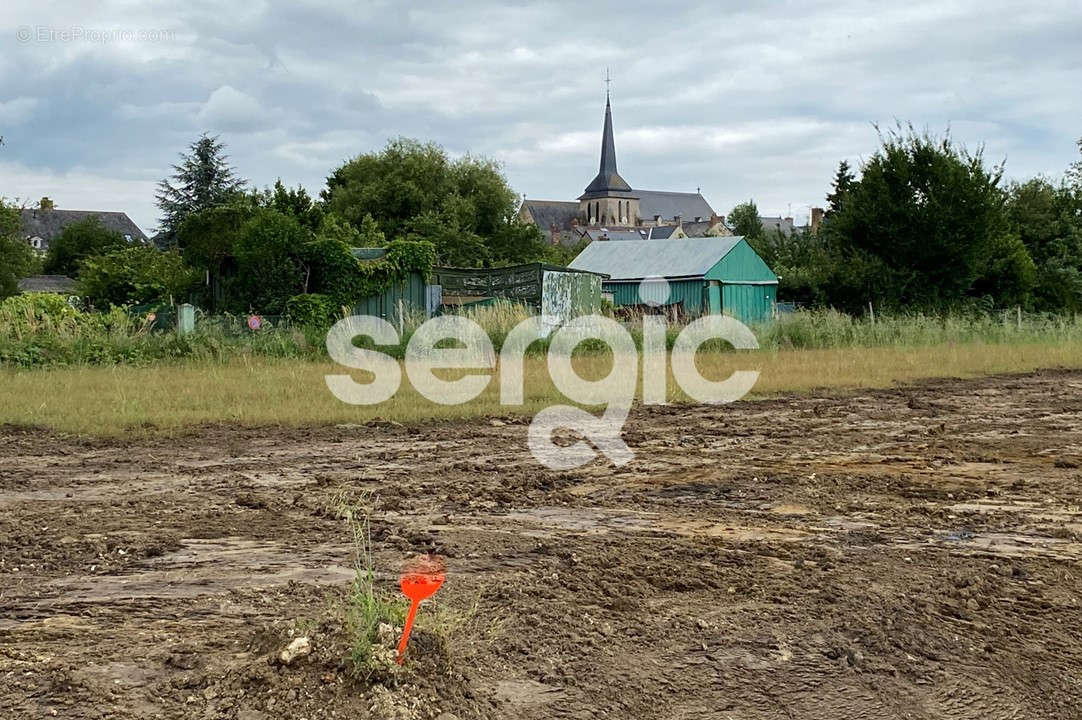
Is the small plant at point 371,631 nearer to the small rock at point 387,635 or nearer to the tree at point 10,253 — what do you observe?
the small rock at point 387,635

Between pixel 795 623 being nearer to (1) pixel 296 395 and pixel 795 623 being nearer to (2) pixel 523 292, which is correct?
(1) pixel 296 395

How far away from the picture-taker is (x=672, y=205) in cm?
16700

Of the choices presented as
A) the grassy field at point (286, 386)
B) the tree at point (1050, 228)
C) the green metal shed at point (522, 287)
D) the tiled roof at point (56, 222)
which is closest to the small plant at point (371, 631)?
the grassy field at point (286, 386)

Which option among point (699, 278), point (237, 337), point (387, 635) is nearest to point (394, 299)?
point (237, 337)

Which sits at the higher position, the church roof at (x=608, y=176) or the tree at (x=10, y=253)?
the church roof at (x=608, y=176)

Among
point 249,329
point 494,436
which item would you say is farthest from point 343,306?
point 494,436

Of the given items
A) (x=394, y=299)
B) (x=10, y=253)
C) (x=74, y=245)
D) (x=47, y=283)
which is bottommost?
(x=394, y=299)

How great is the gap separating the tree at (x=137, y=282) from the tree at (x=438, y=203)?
19.0 m

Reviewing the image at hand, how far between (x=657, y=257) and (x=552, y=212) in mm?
119926

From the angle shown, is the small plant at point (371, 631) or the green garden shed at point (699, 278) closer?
the small plant at point (371, 631)

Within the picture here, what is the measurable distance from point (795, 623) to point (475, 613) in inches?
51.1

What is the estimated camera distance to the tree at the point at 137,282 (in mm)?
23375

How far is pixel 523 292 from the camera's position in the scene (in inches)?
910

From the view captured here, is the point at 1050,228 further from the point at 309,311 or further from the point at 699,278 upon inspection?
the point at 309,311
